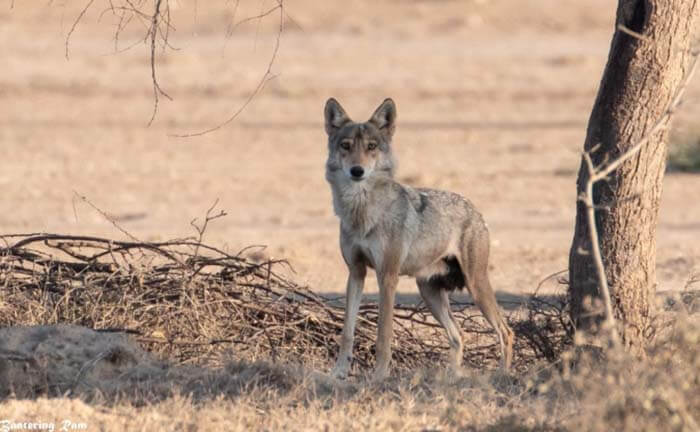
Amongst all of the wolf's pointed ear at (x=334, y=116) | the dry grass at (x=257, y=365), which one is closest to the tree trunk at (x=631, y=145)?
the dry grass at (x=257, y=365)

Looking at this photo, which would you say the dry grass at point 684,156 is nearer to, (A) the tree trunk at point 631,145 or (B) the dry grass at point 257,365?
(B) the dry grass at point 257,365

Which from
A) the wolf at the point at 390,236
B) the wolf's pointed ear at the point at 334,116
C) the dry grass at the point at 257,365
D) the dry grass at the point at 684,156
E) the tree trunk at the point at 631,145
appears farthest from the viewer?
the dry grass at the point at 684,156

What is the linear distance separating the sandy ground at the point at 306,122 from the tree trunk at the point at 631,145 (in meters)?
0.96

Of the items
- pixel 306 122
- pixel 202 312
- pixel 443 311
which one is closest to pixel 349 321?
pixel 443 311

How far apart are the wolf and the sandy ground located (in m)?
0.96

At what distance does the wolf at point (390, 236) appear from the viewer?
7.76 meters

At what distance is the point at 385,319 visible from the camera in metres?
7.68

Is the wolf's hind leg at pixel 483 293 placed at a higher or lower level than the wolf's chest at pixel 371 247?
lower

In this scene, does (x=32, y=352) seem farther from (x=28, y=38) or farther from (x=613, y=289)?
(x=28, y=38)

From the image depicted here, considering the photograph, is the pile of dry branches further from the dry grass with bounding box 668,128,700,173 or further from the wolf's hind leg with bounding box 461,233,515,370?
the dry grass with bounding box 668,128,700,173

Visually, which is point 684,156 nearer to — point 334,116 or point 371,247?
point 334,116

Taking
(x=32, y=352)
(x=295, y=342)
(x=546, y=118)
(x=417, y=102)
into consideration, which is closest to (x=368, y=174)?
(x=295, y=342)

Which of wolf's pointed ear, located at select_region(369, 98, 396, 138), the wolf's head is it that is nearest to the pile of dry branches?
the wolf's head

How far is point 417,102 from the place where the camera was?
1033 inches
